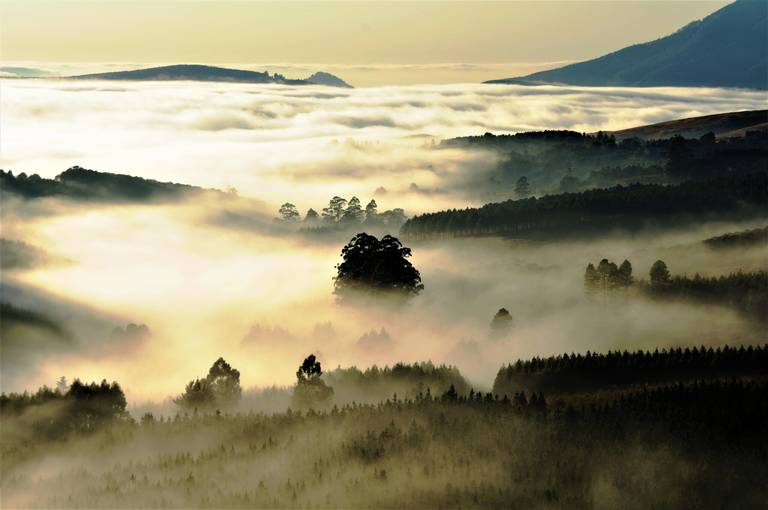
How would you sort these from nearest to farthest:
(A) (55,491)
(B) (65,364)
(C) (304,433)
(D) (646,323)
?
1. (A) (55,491)
2. (C) (304,433)
3. (D) (646,323)
4. (B) (65,364)

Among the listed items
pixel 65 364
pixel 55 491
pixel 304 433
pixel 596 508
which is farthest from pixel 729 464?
pixel 65 364

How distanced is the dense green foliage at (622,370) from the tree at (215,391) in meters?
32.3

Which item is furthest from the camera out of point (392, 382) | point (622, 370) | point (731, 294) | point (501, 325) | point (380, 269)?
point (731, 294)

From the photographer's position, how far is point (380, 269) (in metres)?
182

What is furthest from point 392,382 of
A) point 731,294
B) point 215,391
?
point 731,294

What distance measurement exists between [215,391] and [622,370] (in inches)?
1898

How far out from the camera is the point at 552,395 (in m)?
119

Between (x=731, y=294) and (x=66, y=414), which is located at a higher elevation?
(x=731, y=294)

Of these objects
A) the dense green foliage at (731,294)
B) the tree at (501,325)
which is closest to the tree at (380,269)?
the tree at (501,325)

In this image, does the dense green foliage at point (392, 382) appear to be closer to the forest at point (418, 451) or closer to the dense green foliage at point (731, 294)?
the forest at point (418, 451)

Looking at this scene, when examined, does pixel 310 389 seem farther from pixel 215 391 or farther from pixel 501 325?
pixel 501 325

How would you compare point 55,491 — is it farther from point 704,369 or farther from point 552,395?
point 704,369

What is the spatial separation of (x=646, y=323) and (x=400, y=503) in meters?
110

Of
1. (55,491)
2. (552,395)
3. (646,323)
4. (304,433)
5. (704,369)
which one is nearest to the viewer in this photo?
(55,491)
